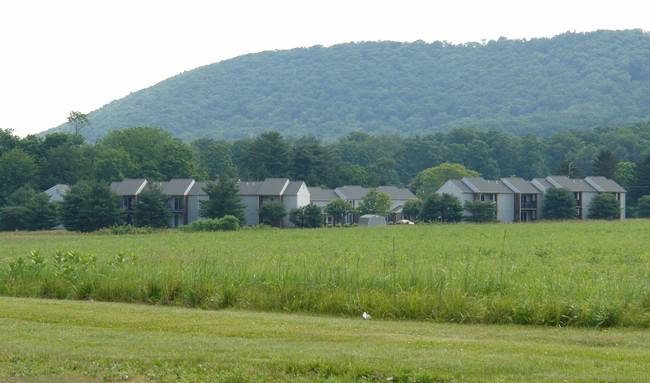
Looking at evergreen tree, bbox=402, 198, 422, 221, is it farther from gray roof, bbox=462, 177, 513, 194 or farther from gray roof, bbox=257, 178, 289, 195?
gray roof, bbox=257, 178, 289, 195

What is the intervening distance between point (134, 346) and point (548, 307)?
7.47m

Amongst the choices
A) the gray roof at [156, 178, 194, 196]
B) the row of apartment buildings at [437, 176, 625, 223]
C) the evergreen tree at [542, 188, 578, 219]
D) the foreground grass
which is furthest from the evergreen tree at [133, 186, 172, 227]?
the foreground grass

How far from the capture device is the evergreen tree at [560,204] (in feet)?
304

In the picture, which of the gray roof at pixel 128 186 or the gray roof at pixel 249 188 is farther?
the gray roof at pixel 249 188

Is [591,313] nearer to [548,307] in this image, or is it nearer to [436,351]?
[548,307]

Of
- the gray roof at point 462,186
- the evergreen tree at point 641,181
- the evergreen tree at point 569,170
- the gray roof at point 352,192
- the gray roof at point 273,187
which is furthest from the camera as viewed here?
the evergreen tree at point 569,170

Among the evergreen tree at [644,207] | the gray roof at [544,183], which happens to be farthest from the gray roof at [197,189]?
the evergreen tree at [644,207]

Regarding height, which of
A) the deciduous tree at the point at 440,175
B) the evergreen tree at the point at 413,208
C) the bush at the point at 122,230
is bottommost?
the bush at the point at 122,230

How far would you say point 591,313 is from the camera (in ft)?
39.2

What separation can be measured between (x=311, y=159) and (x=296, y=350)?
104206mm

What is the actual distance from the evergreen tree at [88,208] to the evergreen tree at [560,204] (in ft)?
193

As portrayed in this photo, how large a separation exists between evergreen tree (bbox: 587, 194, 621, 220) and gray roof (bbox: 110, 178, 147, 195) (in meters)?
62.0

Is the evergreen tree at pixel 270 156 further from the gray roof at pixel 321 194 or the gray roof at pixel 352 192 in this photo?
the gray roof at pixel 321 194

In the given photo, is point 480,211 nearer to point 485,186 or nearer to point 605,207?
point 485,186
